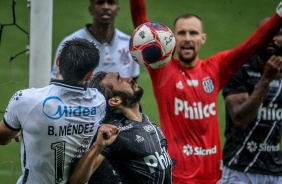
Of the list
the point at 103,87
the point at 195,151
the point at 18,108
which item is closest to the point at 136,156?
the point at 103,87

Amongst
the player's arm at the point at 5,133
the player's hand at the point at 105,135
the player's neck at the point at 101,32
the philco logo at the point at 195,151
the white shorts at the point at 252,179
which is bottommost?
the white shorts at the point at 252,179

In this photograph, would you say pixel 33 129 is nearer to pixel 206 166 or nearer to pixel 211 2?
pixel 206 166

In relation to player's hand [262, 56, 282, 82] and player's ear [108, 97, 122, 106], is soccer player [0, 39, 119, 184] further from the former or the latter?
player's hand [262, 56, 282, 82]

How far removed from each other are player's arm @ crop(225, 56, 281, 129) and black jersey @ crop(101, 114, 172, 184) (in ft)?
4.47

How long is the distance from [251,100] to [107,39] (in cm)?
176

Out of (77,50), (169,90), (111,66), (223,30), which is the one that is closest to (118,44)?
(111,66)

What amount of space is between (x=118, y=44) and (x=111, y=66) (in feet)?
0.85

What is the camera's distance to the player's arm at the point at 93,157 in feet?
14.0

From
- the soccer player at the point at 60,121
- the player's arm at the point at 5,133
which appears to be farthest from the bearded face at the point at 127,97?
the player's arm at the point at 5,133

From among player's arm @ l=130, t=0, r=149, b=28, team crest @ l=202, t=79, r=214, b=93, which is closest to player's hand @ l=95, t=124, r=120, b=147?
player's arm @ l=130, t=0, r=149, b=28

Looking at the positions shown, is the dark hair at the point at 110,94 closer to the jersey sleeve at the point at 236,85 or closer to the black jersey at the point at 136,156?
the black jersey at the point at 136,156

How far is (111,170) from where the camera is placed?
15.8 ft

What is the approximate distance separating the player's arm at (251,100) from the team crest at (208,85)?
29 cm

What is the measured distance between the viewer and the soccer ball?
17.9ft
